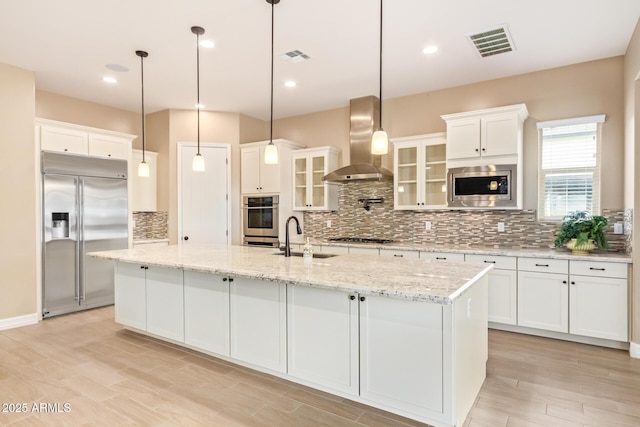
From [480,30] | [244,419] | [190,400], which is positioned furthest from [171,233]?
[480,30]

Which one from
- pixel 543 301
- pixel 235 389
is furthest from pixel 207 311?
pixel 543 301

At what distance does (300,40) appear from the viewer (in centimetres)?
366

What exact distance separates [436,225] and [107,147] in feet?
15.5

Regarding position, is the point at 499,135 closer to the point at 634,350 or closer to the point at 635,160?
the point at 635,160

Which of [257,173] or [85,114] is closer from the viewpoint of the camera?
[85,114]

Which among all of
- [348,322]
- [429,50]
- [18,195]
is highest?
[429,50]

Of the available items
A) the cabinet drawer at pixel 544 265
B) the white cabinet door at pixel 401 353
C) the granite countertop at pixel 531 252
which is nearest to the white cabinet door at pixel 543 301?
the cabinet drawer at pixel 544 265

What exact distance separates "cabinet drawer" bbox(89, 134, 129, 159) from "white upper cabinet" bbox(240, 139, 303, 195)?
1.76 meters

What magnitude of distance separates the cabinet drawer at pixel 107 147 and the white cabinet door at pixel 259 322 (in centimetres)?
349

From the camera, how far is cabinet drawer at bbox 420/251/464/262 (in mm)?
4191

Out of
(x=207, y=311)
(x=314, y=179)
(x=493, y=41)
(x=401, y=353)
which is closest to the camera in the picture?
(x=401, y=353)

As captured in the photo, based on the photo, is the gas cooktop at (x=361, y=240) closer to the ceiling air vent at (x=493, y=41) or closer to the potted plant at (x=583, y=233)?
the potted plant at (x=583, y=233)

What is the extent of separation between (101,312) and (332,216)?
349 centimetres

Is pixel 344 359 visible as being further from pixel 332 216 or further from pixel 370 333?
pixel 332 216
